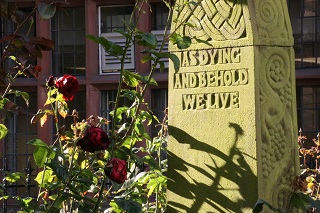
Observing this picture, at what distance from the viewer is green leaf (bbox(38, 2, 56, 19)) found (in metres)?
2.54

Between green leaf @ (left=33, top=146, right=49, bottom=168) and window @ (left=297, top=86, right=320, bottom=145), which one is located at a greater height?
green leaf @ (left=33, top=146, right=49, bottom=168)

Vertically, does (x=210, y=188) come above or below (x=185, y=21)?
below

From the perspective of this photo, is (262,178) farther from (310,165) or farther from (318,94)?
(318,94)

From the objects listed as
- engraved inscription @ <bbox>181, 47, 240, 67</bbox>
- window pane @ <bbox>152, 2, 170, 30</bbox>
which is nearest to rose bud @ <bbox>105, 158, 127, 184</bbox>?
engraved inscription @ <bbox>181, 47, 240, 67</bbox>

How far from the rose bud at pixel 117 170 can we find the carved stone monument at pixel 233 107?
480 mm

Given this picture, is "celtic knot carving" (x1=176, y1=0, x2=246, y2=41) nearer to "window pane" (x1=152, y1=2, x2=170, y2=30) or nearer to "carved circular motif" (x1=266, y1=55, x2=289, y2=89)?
"carved circular motif" (x1=266, y1=55, x2=289, y2=89)

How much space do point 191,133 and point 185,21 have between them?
0.32 meters

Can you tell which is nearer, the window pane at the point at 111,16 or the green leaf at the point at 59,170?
the green leaf at the point at 59,170

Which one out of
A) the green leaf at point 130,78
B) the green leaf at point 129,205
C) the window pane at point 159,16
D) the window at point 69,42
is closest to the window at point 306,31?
the window pane at point 159,16

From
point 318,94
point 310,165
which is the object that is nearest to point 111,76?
point 318,94

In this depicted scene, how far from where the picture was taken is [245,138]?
3176 millimetres

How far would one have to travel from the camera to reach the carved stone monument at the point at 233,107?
3.16m

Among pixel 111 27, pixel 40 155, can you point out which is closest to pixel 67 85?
pixel 40 155

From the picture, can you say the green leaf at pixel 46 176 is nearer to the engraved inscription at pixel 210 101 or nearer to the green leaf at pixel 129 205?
the green leaf at pixel 129 205
